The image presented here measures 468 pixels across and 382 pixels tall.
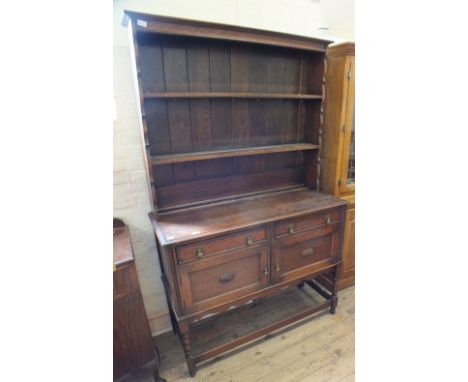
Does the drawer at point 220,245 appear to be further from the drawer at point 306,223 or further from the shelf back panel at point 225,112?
the shelf back panel at point 225,112

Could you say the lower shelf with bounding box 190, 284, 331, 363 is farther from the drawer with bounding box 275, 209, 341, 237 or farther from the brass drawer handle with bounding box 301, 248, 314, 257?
the drawer with bounding box 275, 209, 341, 237

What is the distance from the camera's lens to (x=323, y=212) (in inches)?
63.2

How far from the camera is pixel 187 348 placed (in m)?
1.46

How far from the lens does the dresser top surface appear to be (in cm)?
131

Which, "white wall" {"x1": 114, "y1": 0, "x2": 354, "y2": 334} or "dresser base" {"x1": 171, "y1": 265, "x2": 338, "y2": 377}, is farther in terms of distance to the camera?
"dresser base" {"x1": 171, "y1": 265, "x2": 338, "y2": 377}

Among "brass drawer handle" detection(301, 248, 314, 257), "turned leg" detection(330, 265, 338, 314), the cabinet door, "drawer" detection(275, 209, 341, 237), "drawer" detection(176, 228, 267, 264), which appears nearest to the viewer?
"drawer" detection(176, 228, 267, 264)

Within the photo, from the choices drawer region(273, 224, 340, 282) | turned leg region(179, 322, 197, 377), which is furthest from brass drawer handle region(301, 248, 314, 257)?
turned leg region(179, 322, 197, 377)

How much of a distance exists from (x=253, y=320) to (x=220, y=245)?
94 centimetres

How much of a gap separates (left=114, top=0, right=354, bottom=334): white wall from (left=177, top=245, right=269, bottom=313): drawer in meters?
0.52
